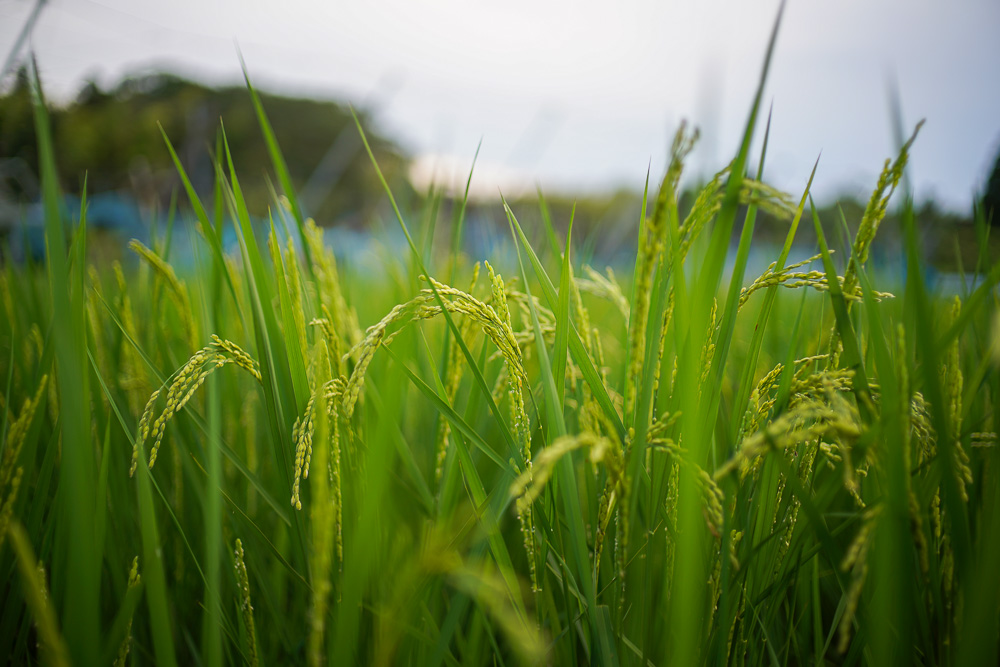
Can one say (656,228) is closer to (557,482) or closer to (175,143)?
(557,482)

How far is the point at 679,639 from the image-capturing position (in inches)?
15.4

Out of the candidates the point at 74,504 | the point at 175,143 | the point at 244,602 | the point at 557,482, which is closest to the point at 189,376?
the point at 74,504

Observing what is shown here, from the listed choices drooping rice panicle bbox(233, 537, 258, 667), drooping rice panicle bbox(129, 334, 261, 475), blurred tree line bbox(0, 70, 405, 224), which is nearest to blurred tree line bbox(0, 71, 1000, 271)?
blurred tree line bbox(0, 70, 405, 224)

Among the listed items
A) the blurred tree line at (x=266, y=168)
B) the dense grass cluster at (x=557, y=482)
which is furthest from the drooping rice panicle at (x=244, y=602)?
the blurred tree line at (x=266, y=168)

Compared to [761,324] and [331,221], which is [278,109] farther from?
[761,324]

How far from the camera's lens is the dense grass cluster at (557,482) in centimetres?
37

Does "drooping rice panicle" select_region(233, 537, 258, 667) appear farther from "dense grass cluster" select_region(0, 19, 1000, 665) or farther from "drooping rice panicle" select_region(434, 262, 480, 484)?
"drooping rice panicle" select_region(434, 262, 480, 484)

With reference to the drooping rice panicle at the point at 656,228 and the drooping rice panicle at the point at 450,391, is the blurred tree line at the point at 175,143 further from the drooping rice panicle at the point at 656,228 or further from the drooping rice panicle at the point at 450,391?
the drooping rice panicle at the point at 656,228

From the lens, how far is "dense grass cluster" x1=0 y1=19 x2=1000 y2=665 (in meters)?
0.37

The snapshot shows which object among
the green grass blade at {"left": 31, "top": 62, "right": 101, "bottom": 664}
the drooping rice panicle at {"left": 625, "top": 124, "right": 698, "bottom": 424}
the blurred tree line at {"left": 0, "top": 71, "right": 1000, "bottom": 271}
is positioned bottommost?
the green grass blade at {"left": 31, "top": 62, "right": 101, "bottom": 664}

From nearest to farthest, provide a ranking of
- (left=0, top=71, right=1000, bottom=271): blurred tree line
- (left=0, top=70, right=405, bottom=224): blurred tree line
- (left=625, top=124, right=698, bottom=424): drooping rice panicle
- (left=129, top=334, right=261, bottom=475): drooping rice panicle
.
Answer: (left=625, top=124, right=698, bottom=424): drooping rice panicle < (left=129, top=334, right=261, bottom=475): drooping rice panicle < (left=0, top=71, right=1000, bottom=271): blurred tree line < (left=0, top=70, right=405, bottom=224): blurred tree line

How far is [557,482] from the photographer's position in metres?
0.56

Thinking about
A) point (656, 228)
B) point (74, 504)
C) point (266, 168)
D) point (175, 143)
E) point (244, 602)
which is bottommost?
point (244, 602)

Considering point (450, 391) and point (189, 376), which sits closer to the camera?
point (189, 376)
